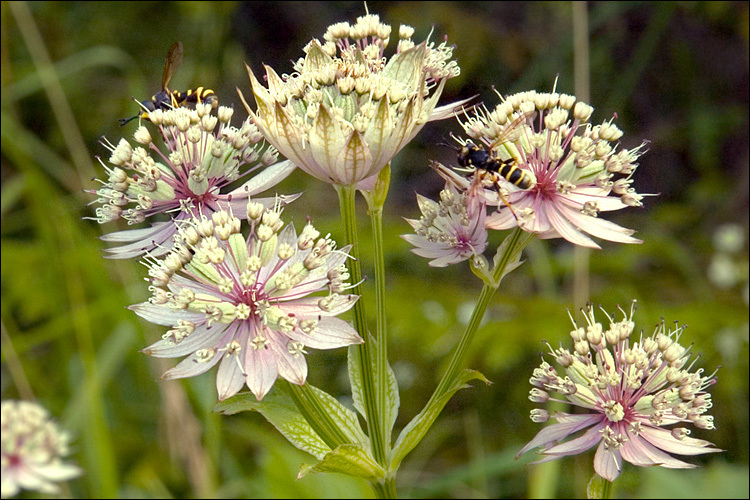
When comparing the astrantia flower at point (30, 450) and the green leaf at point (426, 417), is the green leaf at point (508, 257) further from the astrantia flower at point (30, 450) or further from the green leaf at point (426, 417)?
the astrantia flower at point (30, 450)

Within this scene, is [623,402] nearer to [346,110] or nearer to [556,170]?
[556,170]

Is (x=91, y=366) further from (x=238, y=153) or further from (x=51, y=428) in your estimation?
(x=51, y=428)

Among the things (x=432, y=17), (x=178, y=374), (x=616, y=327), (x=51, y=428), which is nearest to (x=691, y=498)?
(x=616, y=327)

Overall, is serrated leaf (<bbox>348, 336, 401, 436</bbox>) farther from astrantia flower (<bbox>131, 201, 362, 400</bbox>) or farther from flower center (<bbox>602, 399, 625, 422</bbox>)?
flower center (<bbox>602, 399, 625, 422</bbox>)

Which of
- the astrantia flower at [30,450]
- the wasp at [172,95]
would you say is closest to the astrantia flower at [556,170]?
the wasp at [172,95]

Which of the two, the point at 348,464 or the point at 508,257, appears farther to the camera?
the point at 508,257

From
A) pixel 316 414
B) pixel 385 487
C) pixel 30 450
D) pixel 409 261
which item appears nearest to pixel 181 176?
pixel 316 414

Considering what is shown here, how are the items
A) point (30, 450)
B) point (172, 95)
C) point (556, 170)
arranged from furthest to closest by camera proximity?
point (172, 95) → point (556, 170) → point (30, 450)

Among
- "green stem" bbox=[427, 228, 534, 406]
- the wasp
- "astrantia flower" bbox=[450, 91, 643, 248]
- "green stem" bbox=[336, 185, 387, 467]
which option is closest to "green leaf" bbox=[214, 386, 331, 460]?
"green stem" bbox=[336, 185, 387, 467]
